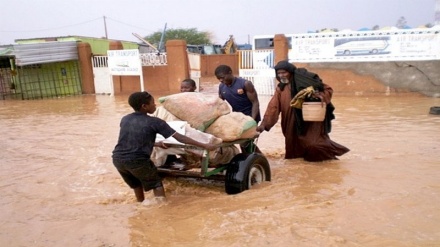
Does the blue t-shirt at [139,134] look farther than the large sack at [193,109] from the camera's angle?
No

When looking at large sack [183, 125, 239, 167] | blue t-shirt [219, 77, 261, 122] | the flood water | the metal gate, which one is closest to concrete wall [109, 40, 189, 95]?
the metal gate

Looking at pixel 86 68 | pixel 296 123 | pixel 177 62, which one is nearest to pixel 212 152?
pixel 296 123

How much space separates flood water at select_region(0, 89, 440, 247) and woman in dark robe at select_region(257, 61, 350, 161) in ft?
0.60

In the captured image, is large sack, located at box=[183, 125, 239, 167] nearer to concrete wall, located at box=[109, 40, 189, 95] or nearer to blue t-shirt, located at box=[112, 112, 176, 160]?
blue t-shirt, located at box=[112, 112, 176, 160]

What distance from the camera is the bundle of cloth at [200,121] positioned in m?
4.37

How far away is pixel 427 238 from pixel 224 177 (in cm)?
221

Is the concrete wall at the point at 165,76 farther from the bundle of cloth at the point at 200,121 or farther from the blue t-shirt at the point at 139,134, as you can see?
the blue t-shirt at the point at 139,134

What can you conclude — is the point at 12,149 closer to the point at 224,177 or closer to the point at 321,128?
the point at 224,177

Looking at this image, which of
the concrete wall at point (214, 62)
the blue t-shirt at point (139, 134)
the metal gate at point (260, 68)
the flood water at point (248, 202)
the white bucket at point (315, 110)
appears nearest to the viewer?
the flood water at point (248, 202)

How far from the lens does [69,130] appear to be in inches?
397

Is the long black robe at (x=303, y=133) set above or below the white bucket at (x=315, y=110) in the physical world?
below

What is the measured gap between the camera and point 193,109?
440 centimetres

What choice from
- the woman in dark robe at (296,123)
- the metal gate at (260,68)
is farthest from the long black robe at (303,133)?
the metal gate at (260,68)

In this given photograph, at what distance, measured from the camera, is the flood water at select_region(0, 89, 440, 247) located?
3334 mm
